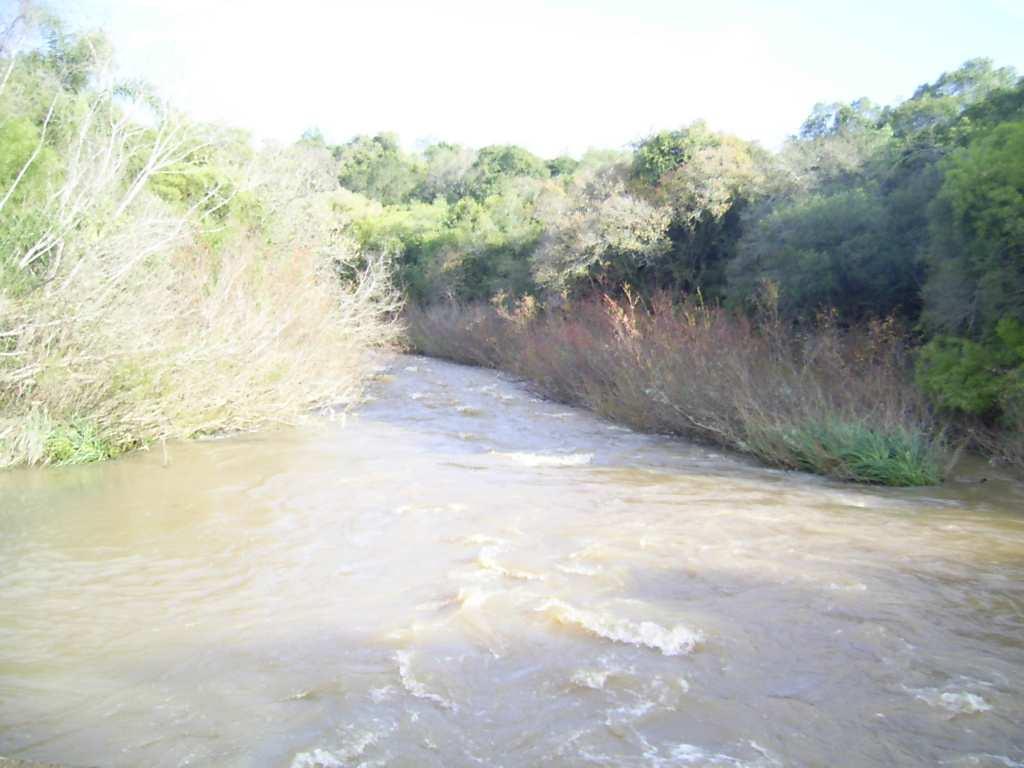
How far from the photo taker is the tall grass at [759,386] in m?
10.7

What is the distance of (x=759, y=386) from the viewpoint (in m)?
13.0

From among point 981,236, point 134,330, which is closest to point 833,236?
point 981,236

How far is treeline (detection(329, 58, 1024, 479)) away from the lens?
10898mm

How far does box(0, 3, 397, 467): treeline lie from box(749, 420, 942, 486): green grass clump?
300 inches

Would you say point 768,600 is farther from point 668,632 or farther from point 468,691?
point 468,691

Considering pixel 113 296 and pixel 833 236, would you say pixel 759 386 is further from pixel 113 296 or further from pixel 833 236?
pixel 113 296

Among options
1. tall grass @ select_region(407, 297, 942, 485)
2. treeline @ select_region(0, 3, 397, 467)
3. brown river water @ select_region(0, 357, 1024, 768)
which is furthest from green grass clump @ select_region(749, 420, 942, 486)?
treeline @ select_region(0, 3, 397, 467)

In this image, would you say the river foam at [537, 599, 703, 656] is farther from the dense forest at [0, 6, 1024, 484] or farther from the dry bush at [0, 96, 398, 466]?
the dry bush at [0, 96, 398, 466]

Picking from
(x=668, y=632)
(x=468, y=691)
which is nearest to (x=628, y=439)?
(x=668, y=632)

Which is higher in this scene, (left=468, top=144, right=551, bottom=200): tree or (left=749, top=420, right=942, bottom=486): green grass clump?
(left=468, top=144, right=551, bottom=200): tree

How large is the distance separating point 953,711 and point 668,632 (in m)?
1.71

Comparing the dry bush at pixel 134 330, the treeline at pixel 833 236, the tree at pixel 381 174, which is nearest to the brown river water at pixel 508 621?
the dry bush at pixel 134 330

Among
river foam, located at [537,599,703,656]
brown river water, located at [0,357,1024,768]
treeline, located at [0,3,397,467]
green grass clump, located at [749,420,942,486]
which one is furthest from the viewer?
green grass clump, located at [749,420,942,486]

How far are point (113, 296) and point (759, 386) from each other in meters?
9.21
